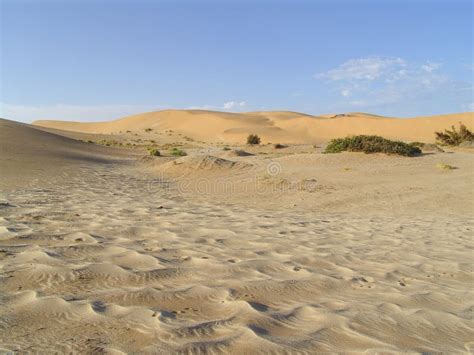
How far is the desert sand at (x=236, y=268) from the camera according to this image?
265 centimetres

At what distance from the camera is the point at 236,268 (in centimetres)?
398

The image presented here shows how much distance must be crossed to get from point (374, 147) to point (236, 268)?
12758mm

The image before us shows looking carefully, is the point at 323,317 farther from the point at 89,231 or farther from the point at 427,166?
the point at 427,166

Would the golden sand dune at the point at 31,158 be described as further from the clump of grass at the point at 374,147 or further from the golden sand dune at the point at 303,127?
the golden sand dune at the point at 303,127

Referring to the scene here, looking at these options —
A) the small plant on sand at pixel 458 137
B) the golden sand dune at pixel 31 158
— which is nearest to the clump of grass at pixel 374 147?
the small plant on sand at pixel 458 137

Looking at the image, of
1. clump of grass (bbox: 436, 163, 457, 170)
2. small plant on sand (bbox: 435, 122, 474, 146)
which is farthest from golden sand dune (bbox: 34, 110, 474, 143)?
clump of grass (bbox: 436, 163, 457, 170)

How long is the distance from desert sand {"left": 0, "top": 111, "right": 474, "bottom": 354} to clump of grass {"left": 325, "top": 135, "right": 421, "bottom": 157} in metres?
4.55

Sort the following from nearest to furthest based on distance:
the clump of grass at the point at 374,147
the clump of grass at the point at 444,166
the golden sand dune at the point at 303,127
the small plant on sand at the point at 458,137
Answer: the clump of grass at the point at 444,166 → the clump of grass at the point at 374,147 → the small plant on sand at the point at 458,137 → the golden sand dune at the point at 303,127

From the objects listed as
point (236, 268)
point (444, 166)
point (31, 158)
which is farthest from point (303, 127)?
point (236, 268)

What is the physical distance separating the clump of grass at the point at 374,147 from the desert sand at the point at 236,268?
4.55m

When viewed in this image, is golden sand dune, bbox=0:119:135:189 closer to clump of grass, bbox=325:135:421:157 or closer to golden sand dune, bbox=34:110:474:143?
clump of grass, bbox=325:135:421:157

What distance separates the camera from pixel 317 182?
11516 mm

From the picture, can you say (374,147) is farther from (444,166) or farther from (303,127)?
(303,127)

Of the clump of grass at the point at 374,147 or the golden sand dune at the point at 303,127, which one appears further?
the golden sand dune at the point at 303,127
